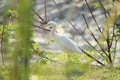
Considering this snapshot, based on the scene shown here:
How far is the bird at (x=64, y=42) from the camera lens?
22.9 feet

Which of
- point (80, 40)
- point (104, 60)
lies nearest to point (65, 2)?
point (80, 40)

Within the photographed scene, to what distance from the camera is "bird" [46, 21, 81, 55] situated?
6991mm

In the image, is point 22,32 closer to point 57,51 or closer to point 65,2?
point 57,51

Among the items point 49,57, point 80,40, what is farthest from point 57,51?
point 49,57

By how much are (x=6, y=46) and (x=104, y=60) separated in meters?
6.00

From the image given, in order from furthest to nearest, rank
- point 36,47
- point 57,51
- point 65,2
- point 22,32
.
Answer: point 65,2 → point 57,51 → point 36,47 → point 22,32

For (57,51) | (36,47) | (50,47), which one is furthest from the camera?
(50,47)

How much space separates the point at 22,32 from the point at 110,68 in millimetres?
6060

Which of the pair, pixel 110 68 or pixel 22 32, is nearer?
pixel 22 32

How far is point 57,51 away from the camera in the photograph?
29.0 feet

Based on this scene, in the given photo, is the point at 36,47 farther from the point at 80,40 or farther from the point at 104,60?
the point at 80,40

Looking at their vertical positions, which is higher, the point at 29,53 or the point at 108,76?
the point at 29,53

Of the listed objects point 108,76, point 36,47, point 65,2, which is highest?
point 65,2

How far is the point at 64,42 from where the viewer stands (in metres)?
7.39
